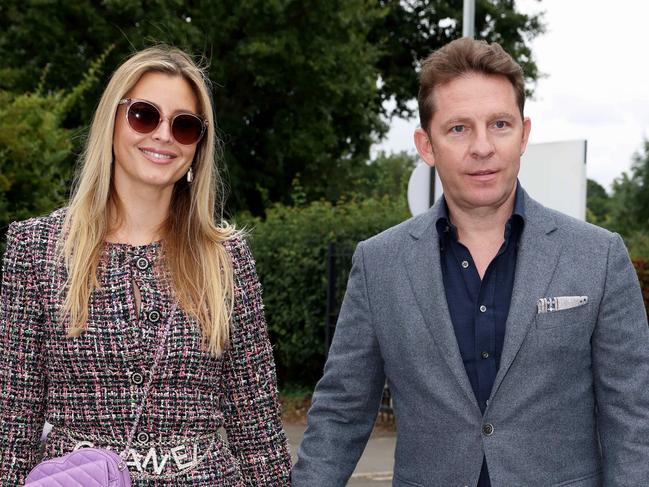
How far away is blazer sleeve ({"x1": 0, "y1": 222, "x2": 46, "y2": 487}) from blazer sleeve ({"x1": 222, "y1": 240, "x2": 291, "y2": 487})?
61cm

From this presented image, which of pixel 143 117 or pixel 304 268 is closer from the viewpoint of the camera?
pixel 143 117

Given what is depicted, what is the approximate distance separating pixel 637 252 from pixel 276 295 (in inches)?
248

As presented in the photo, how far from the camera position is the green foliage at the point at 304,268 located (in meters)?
14.6

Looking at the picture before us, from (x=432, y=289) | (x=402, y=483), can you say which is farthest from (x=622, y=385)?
(x=402, y=483)

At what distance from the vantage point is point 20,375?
10.6ft

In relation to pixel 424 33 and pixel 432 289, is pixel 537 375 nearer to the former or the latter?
pixel 432 289

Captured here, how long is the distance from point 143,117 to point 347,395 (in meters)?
1.16

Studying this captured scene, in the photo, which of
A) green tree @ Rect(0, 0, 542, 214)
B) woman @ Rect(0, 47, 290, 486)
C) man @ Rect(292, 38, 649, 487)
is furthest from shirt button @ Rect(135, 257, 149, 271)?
green tree @ Rect(0, 0, 542, 214)

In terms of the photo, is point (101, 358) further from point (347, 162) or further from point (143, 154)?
point (347, 162)

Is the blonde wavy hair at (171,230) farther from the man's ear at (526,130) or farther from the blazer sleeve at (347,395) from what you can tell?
the man's ear at (526,130)

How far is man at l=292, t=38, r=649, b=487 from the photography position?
10.4 feet

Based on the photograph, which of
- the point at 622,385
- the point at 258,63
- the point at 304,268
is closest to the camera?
the point at 622,385

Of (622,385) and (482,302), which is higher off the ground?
(482,302)

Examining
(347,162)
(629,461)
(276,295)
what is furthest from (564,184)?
(347,162)
